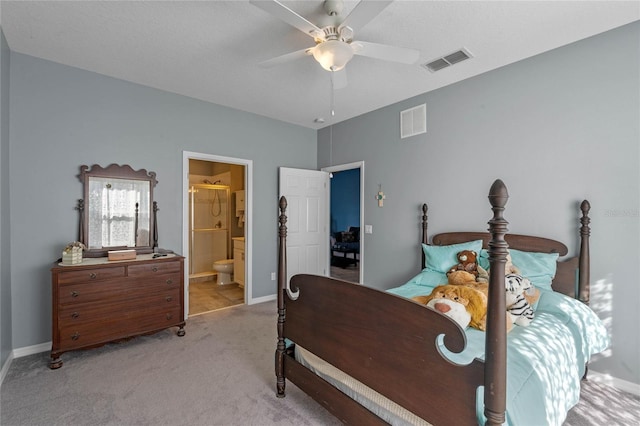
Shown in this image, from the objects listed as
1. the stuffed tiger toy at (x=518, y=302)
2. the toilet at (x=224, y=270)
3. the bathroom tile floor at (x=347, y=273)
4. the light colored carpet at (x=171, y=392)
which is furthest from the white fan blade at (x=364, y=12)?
the bathroom tile floor at (x=347, y=273)

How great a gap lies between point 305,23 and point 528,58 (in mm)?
2221

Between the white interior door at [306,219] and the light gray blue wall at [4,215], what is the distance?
282 cm

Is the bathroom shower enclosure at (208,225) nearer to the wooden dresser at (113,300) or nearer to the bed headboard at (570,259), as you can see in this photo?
the wooden dresser at (113,300)

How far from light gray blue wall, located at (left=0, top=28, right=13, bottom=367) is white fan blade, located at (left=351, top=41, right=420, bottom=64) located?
2806mm

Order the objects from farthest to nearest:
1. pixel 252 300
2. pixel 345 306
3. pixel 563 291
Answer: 1. pixel 252 300
2. pixel 563 291
3. pixel 345 306

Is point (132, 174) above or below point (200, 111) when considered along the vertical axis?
below

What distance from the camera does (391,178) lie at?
12.6ft

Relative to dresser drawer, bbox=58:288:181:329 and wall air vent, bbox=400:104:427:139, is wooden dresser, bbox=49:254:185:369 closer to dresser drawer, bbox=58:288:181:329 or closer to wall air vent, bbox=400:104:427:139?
dresser drawer, bbox=58:288:181:329

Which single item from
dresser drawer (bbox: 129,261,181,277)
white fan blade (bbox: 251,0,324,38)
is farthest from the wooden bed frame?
dresser drawer (bbox: 129,261,181,277)

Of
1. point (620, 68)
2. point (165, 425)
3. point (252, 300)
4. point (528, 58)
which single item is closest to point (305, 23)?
point (528, 58)

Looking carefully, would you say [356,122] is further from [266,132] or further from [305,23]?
[305,23]

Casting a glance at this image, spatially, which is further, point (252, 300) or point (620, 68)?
point (252, 300)

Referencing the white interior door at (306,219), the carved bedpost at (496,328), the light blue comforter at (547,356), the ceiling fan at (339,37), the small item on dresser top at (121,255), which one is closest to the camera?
the carved bedpost at (496,328)

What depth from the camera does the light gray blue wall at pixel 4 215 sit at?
91.4 inches
